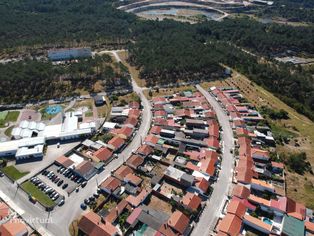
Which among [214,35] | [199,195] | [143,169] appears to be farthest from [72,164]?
[214,35]

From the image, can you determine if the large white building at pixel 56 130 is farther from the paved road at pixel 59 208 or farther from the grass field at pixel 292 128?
the grass field at pixel 292 128

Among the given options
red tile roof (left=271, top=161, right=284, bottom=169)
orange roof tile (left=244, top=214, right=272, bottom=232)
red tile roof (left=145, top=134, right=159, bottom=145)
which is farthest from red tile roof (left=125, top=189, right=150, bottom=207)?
red tile roof (left=271, top=161, right=284, bottom=169)

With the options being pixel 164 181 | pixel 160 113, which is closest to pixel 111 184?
pixel 164 181

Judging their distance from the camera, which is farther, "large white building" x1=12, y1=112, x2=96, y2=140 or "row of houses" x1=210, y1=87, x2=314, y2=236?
"large white building" x1=12, y1=112, x2=96, y2=140

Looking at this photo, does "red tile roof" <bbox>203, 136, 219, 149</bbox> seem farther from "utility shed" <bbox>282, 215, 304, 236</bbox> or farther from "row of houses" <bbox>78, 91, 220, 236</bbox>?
"utility shed" <bbox>282, 215, 304, 236</bbox>

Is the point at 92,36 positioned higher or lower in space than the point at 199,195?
higher

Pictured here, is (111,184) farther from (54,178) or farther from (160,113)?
(160,113)

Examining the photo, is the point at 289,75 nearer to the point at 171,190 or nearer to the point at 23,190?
the point at 171,190
